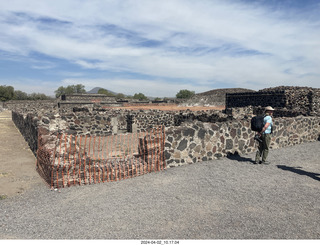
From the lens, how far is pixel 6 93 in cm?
7281

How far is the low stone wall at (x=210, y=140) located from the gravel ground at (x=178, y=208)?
72 cm

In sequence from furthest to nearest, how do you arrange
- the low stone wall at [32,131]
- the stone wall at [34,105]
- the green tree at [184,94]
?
the green tree at [184,94] < the stone wall at [34,105] < the low stone wall at [32,131]

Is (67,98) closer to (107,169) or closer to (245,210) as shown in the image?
(107,169)

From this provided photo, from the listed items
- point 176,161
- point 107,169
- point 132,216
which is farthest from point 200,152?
point 132,216

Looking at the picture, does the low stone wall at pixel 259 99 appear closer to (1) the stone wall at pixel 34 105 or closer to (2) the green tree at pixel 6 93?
(1) the stone wall at pixel 34 105

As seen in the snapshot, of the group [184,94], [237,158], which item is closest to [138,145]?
[237,158]

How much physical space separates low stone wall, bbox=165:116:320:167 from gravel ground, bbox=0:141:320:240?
72 cm

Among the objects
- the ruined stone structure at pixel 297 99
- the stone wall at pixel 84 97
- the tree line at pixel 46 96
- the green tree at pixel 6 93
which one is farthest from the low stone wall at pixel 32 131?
the green tree at pixel 6 93

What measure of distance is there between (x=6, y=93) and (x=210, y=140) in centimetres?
8253

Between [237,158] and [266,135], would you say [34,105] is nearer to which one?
[237,158]

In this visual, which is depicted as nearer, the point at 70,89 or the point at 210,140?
the point at 210,140

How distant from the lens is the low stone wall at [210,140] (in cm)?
682

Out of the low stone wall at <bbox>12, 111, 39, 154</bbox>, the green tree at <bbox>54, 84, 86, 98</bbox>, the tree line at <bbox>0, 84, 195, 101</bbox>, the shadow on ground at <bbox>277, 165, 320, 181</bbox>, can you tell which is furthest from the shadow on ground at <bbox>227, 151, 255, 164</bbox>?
the green tree at <bbox>54, 84, 86, 98</bbox>
